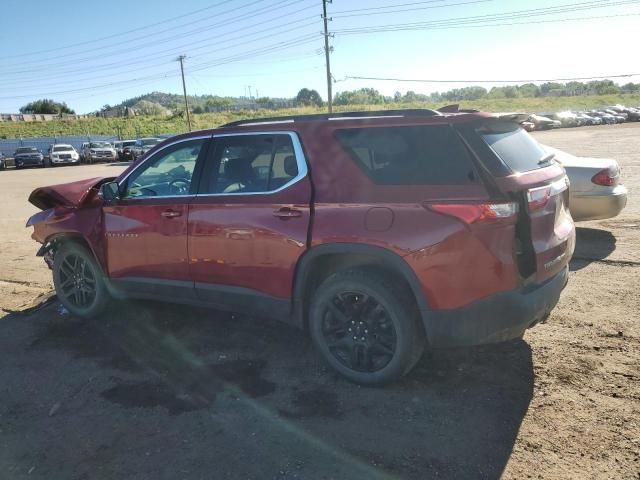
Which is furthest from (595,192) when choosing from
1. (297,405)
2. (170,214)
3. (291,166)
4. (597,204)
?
(170,214)

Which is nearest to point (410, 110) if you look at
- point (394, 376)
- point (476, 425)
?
point (394, 376)

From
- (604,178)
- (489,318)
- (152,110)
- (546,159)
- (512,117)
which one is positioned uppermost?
(152,110)

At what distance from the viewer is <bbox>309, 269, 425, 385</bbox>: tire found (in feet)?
10.8

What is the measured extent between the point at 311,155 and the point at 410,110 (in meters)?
0.74

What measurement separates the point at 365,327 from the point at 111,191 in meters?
2.62

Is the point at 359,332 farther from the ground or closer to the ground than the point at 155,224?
closer to the ground

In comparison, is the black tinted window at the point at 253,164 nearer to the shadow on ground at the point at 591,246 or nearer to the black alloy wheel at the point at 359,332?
the black alloy wheel at the point at 359,332

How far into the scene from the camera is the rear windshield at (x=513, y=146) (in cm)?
319

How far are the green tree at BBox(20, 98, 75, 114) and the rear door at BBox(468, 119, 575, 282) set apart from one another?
125372mm

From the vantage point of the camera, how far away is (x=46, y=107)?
114 metres

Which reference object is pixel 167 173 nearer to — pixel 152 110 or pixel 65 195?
pixel 65 195

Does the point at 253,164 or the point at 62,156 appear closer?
the point at 253,164

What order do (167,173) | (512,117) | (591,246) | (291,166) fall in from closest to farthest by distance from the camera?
(512,117), (291,166), (167,173), (591,246)

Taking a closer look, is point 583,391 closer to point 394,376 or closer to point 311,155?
point 394,376
